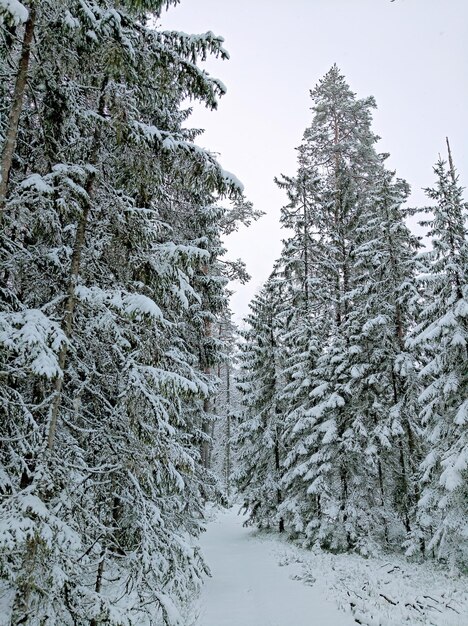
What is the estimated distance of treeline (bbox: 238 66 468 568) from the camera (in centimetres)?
1243

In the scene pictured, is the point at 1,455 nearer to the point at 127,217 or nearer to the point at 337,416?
the point at 127,217

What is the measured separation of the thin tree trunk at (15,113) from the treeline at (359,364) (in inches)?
436

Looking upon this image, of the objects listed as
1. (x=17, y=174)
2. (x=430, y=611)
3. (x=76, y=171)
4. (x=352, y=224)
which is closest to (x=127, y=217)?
(x=76, y=171)

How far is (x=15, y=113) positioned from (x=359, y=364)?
1442 cm

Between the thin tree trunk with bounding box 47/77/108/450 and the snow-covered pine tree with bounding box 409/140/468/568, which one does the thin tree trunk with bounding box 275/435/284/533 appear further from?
the thin tree trunk with bounding box 47/77/108/450

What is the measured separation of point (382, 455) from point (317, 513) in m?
3.56

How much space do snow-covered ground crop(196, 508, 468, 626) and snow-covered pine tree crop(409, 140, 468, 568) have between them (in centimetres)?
124

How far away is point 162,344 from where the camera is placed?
7.70 m

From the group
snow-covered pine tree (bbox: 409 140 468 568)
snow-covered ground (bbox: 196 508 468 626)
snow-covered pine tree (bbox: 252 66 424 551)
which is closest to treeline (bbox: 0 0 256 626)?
snow-covered ground (bbox: 196 508 468 626)

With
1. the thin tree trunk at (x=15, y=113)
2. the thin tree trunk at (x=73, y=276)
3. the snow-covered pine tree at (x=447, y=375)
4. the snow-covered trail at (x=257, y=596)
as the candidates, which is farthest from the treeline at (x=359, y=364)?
the thin tree trunk at (x=15, y=113)

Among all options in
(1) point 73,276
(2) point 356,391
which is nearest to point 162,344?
(1) point 73,276

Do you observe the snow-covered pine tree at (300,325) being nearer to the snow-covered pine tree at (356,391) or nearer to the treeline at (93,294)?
the snow-covered pine tree at (356,391)

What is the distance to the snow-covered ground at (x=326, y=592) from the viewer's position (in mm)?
8477

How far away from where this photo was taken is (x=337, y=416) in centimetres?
1695
